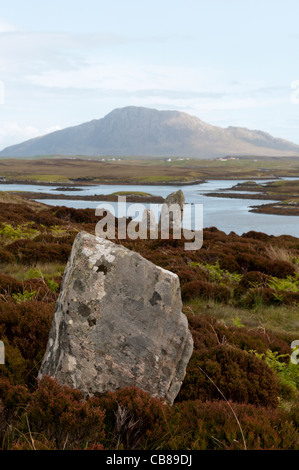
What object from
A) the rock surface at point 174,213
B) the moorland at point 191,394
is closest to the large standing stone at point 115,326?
the moorland at point 191,394

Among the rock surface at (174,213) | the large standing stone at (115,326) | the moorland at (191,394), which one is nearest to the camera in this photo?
the moorland at (191,394)

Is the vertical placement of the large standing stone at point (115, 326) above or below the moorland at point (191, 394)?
above

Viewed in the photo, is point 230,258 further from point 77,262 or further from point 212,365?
point 77,262

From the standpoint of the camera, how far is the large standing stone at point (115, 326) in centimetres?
429

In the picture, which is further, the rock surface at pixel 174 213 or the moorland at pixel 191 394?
the rock surface at pixel 174 213

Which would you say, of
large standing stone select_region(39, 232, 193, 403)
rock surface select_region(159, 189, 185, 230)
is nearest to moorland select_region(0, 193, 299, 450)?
large standing stone select_region(39, 232, 193, 403)

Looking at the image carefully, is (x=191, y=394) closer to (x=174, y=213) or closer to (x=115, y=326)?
(x=115, y=326)

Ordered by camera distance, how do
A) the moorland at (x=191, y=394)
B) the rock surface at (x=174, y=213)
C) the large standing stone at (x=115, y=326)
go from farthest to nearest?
the rock surface at (x=174, y=213)
the large standing stone at (x=115, y=326)
the moorland at (x=191, y=394)

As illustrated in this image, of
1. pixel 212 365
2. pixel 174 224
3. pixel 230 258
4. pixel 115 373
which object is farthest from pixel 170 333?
pixel 174 224

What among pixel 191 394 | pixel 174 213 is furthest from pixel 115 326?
pixel 174 213

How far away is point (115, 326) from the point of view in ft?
14.5

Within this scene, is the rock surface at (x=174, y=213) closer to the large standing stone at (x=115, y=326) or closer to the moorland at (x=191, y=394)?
the moorland at (x=191, y=394)
